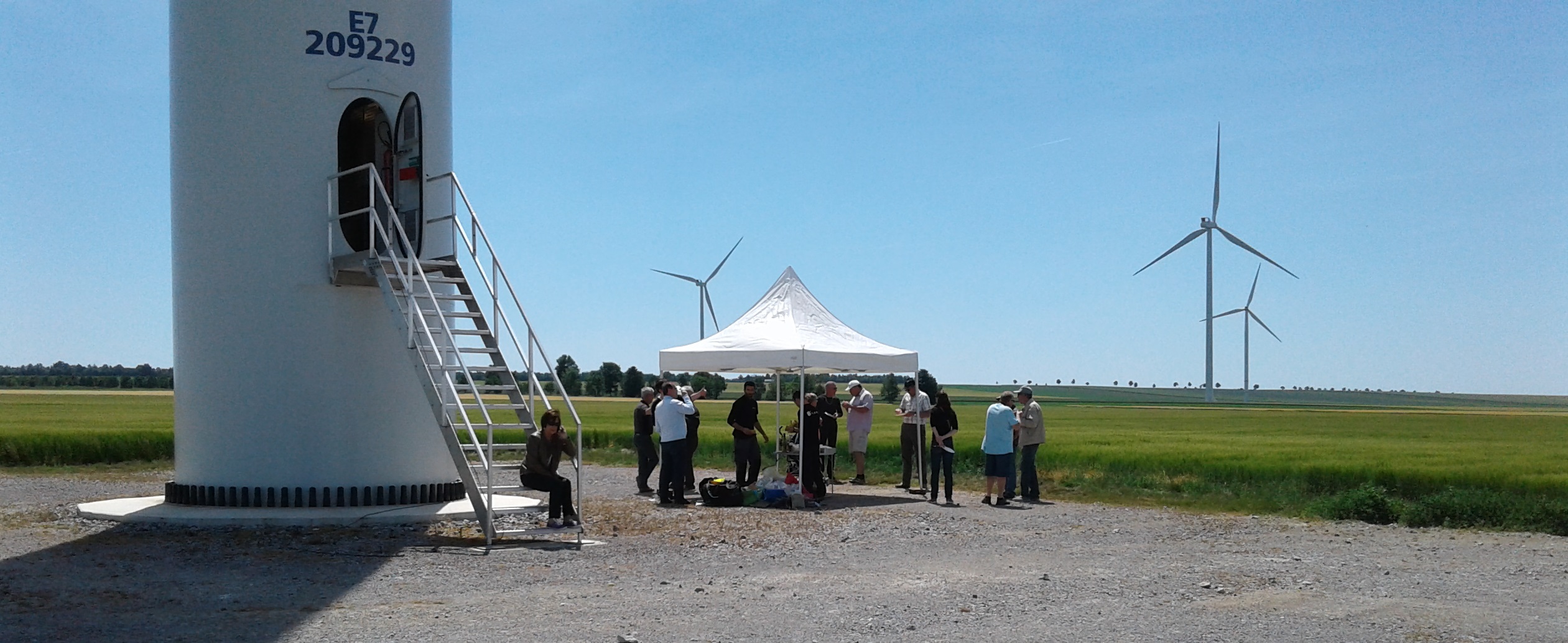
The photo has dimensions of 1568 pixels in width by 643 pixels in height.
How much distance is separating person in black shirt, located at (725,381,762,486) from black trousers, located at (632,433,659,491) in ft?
4.52

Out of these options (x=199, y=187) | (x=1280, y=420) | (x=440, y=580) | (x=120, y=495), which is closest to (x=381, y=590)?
(x=440, y=580)

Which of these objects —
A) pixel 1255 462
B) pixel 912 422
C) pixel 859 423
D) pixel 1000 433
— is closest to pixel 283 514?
pixel 1000 433

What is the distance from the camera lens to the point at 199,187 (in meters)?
16.2

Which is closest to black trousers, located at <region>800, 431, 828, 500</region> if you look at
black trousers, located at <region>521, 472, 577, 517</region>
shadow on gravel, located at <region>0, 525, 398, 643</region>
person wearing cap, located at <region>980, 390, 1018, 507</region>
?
person wearing cap, located at <region>980, 390, 1018, 507</region>

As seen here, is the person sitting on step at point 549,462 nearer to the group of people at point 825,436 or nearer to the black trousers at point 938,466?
the group of people at point 825,436

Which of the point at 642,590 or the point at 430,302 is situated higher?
the point at 430,302

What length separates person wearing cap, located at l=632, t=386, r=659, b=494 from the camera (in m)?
19.9

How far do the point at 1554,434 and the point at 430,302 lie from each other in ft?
139

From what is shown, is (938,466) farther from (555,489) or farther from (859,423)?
(555,489)

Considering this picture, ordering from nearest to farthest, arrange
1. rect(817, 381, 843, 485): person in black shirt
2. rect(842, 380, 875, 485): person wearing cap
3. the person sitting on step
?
1. the person sitting on step
2. rect(817, 381, 843, 485): person in black shirt
3. rect(842, 380, 875, 485): person wearing cap

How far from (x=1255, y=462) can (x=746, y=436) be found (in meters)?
10.1

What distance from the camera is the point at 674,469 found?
18.3 metres

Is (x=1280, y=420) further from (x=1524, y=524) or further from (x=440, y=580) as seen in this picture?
(x=440, y=580)

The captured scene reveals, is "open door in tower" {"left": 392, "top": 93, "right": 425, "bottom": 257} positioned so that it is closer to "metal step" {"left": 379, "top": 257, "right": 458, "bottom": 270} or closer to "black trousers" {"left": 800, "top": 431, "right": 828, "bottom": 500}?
"metal step" {"left": 379, "top": 257, "right": 458, "bottom": 270}
